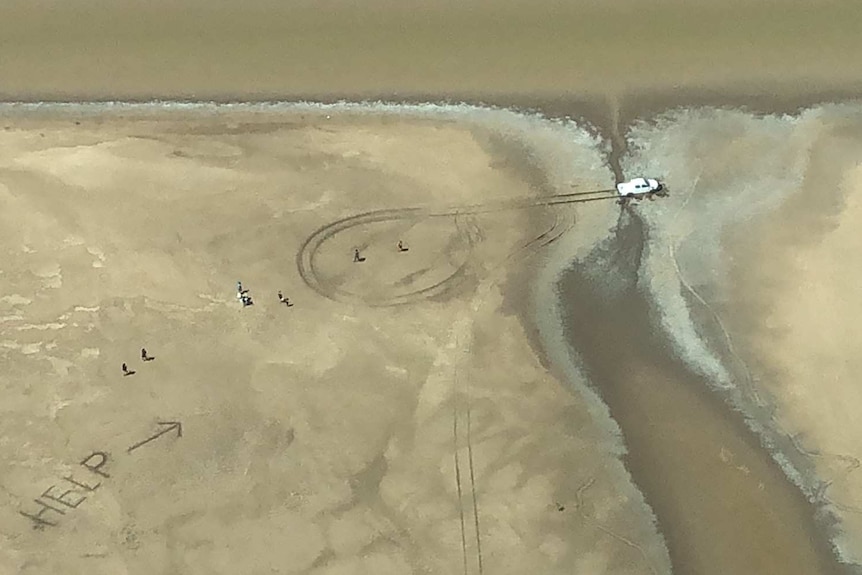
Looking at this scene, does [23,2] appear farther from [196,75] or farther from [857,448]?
[857,448]

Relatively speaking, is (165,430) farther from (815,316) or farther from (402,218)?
(815,316)

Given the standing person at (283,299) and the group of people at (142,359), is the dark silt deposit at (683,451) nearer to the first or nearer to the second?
the standing person at (283,299)

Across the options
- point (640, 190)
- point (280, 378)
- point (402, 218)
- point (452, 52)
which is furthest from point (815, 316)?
point (452, 52)

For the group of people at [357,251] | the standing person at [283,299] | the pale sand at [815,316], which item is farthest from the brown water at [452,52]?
the standing person at [283,299]

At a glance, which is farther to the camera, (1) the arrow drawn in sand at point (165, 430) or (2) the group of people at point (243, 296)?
(2) the group of people at point (243, 296)

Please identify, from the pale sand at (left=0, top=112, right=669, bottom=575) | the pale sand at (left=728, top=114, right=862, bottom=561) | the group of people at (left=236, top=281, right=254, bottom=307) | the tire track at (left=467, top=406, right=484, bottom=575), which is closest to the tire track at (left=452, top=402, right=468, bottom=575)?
the pale sand at (left=0, top=112, right=669, bottom=575)

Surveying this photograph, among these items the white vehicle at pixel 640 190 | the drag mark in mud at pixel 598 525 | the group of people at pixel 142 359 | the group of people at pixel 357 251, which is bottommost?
the drag mark in mud at pixel 598 525
